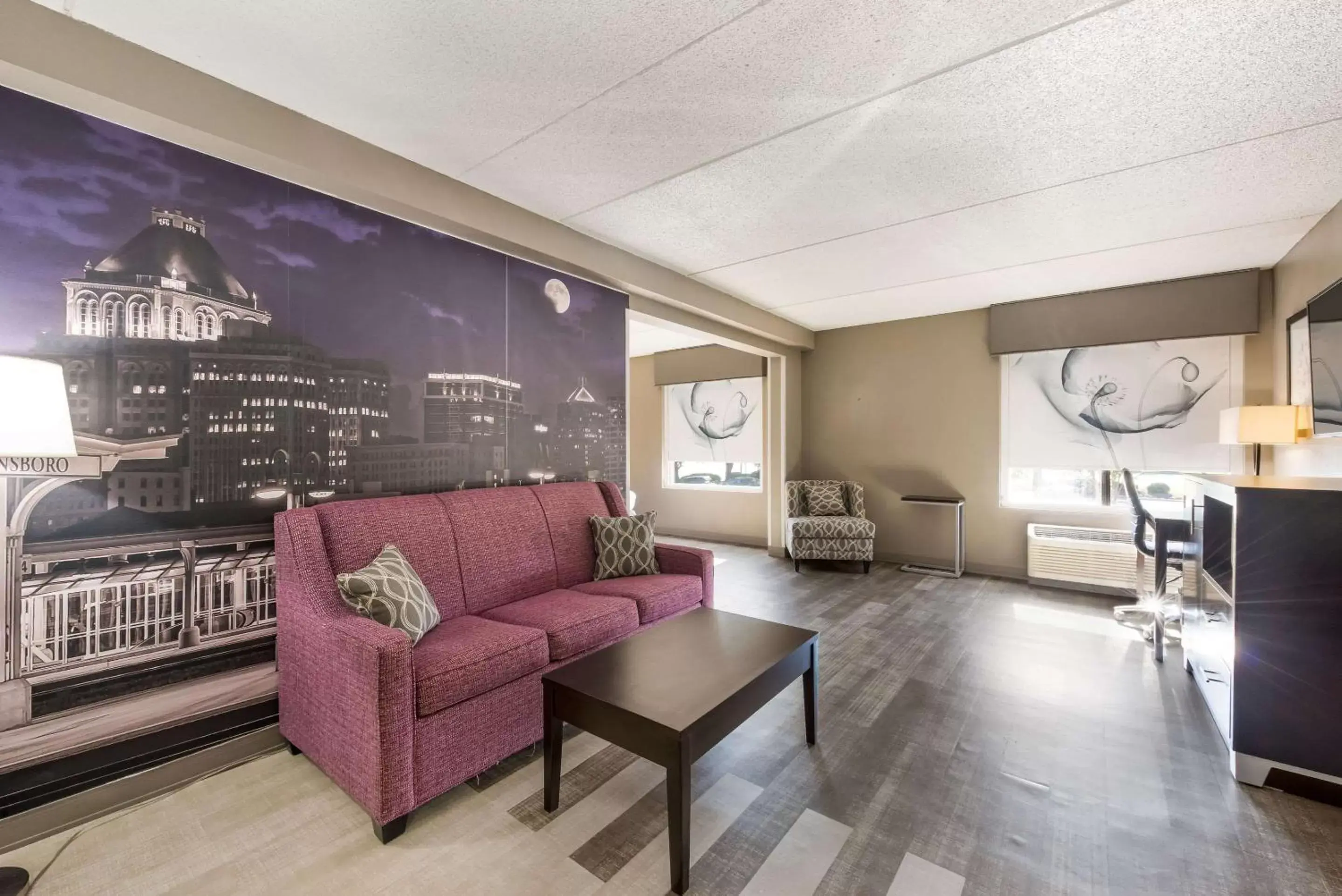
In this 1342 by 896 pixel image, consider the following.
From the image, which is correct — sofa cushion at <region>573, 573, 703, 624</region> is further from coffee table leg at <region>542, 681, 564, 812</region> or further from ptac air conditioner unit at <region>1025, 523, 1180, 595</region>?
ptac air conditioner unit at <region>1025, 523, 1180, 595</region>

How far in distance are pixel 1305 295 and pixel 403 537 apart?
18.5 ft

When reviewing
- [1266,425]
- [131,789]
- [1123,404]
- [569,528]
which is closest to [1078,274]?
[1123,404]

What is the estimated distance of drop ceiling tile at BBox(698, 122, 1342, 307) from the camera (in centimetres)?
263

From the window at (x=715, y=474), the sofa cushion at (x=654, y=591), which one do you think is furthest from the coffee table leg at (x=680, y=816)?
the window at (x=715, y=474)

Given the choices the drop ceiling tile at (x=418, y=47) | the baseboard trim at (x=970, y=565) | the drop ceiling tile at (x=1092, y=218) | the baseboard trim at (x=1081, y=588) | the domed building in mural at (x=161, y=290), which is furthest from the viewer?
the baseboard trim at (x=970, y=565)

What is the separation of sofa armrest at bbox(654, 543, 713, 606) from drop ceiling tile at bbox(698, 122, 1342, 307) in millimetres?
2275

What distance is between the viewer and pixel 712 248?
3.87 metres

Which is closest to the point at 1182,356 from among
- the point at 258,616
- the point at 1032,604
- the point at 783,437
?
the point at 1032,604

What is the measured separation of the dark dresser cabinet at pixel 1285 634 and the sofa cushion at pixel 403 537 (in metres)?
A: 3.39

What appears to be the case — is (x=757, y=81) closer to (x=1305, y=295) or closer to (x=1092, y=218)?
(x=1092, y=218)

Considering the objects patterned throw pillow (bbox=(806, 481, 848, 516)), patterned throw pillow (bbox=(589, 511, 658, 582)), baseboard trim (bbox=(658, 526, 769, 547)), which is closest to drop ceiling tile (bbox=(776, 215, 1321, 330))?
patterned throw pillow (bbox=(806, 481, 848, 516))

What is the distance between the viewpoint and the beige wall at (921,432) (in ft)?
17.9

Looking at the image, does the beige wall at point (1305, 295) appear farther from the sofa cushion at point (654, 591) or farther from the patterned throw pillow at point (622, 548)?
the patterned throw pillow at point (622, 548)

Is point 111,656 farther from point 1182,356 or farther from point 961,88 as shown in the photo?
point 1182,356
